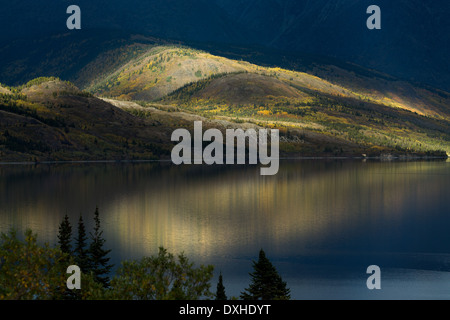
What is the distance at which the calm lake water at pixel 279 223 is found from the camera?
233 feet

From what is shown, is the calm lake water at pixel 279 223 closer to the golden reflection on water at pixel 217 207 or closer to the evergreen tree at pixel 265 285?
the golden reflection on water at pixel 217 207

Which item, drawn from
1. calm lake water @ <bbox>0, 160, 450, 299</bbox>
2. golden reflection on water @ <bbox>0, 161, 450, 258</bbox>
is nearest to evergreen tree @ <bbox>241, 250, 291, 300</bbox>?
calm lake water @ <bbox>0, 160, 450, 299</bbox>

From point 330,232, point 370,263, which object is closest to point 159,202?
point 330,232

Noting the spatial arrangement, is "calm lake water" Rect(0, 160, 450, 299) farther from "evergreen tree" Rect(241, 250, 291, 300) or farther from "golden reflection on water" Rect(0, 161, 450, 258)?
"evergreen tree" Rect(241, 250, 291, 300)

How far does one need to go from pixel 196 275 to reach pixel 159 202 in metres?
87.8

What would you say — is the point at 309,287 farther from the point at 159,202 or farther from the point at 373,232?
the point at 159,202

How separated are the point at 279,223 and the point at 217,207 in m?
21.6

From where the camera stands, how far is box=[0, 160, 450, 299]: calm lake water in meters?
71.1

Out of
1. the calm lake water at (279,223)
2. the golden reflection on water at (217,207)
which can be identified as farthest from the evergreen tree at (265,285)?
the golden reflection on water at (217,207)

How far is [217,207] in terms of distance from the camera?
125 meters

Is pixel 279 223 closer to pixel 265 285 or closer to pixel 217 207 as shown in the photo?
pixel 217 207

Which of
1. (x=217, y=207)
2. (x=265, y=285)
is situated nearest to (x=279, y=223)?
(x=217, y=207)

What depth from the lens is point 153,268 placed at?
4744 cm

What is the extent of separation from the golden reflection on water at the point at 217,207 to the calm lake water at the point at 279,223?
19 centimetres
